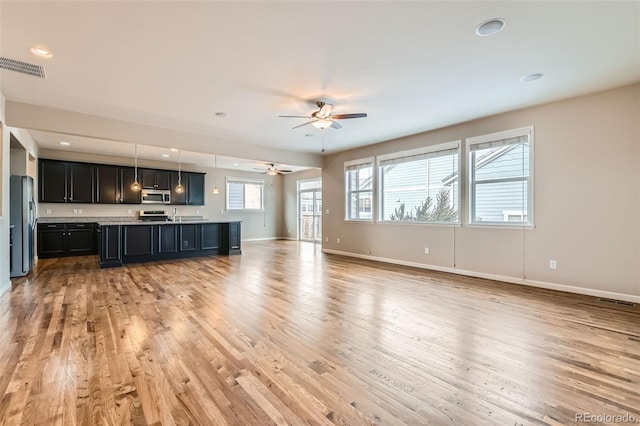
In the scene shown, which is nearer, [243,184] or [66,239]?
[66,239]

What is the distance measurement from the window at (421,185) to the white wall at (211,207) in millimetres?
6011

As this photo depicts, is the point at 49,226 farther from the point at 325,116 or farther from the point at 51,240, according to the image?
the point at 325,116

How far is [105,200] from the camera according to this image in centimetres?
805

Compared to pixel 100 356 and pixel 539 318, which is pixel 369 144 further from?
pixel 100 356

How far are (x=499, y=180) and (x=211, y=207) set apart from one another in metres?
8.61

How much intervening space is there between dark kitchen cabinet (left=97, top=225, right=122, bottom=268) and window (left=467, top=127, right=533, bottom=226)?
698cm

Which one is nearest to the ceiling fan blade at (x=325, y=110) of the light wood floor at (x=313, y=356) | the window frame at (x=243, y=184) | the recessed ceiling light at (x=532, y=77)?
the recessed ceiling light at (x=532, y=77)

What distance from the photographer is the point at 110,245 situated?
240 inches

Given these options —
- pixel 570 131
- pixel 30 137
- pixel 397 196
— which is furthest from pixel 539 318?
pixel 30 137

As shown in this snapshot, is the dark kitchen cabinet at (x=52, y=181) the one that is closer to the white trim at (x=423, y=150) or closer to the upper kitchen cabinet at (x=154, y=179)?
the upper kitchen cabinet at (x=154, y=179)

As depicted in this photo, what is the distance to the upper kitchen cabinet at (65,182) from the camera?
726cm

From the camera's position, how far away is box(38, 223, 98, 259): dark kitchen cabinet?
7.03m

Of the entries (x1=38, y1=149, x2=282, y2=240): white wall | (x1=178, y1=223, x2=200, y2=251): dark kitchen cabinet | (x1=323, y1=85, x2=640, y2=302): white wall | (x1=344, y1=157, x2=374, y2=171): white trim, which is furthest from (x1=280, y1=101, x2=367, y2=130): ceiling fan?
(x1=38, y1=149, x2=282, y2=240): white wall

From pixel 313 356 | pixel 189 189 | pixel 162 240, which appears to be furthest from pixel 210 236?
pixel 313 356
